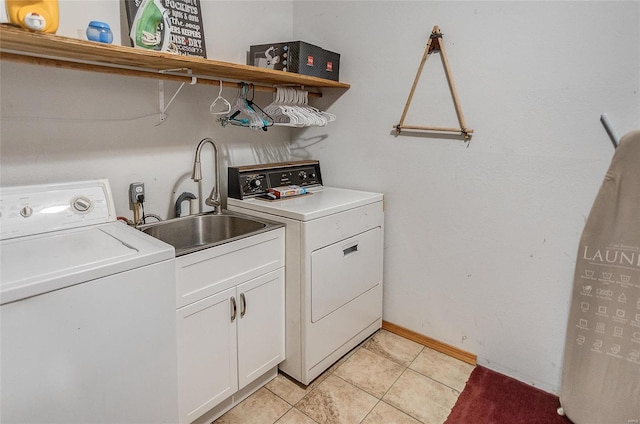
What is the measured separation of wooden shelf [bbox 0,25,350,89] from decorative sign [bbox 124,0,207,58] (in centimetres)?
9

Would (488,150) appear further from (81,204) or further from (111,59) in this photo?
(81,204)

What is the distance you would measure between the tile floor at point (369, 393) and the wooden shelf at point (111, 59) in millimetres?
1555

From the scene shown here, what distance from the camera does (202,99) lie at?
2154 millimetres

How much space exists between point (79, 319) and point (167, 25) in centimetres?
125

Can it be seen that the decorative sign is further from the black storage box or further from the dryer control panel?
the dryer control panel

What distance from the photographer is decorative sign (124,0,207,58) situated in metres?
1.63

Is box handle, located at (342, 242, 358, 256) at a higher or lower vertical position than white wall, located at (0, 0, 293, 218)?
lower

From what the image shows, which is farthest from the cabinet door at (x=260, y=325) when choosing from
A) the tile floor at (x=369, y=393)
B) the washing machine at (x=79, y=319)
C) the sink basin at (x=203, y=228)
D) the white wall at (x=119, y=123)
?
the white wall at (x=119, y=123)

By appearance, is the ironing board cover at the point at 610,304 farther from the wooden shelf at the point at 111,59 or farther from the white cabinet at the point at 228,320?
the wooden shelf at the point at 111,59

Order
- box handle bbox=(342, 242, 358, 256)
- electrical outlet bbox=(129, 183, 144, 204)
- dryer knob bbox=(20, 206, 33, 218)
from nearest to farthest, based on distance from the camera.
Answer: dryer knob bbox=(20, 206, 33, 218)
electrical outlet bbox=(129, 183, 144, 204)
box handle bbox=(342, 242, 358, 256)

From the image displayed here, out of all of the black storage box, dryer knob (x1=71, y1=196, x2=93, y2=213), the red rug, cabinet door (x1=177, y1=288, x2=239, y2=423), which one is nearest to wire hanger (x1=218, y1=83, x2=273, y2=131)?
the black storage box

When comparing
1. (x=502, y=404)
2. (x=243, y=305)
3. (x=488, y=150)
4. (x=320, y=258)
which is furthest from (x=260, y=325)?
(x=488, y=150)

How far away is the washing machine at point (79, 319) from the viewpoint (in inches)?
41.6

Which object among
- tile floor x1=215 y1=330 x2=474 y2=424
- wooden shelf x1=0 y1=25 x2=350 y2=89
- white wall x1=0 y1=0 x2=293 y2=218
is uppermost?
wooden shelf x1=0 y1=25 x2=350 y2=89
